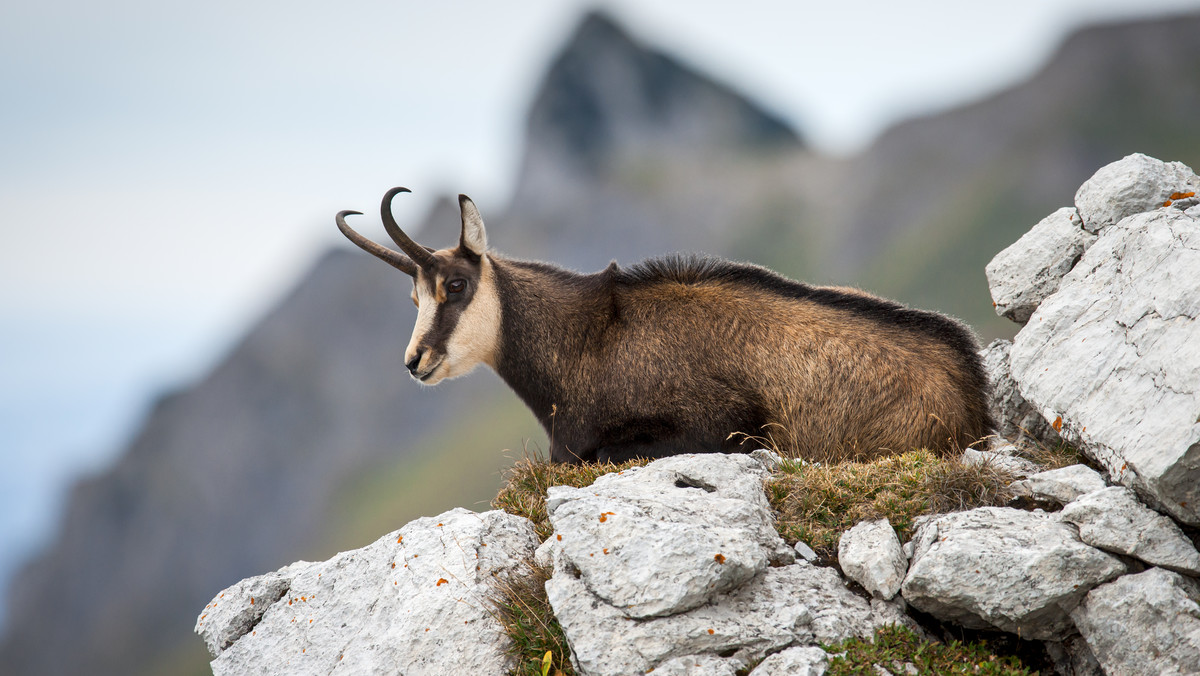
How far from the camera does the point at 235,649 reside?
34.3ft

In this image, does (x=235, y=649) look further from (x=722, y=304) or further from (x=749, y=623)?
(x=722, y=304)

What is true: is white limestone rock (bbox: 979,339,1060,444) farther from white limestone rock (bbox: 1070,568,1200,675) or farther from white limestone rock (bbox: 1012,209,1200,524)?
white limestone rock (bbox: 1070,568,1200,675)

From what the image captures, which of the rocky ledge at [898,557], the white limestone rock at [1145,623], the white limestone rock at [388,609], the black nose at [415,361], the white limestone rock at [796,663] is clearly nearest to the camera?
the white limestone rock at [1145,623]

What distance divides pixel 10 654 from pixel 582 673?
749 feet

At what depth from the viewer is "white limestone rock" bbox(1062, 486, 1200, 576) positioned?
311 inches

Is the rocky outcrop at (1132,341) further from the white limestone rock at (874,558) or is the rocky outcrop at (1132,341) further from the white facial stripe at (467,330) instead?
the white facial stripe at (467,330)

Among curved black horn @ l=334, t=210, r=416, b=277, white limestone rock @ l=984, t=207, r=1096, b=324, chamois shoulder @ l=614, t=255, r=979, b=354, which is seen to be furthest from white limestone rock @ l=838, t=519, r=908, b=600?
curved black horn @ l=334, t=210, r=416, b=277

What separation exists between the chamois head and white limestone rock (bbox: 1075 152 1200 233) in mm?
6993

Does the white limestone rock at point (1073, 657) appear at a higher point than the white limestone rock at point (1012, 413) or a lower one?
lower

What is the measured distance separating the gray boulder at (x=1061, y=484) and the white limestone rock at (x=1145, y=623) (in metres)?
0.95

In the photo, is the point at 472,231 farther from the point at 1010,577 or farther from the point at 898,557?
the point at 1010,577

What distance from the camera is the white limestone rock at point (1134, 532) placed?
791 cm

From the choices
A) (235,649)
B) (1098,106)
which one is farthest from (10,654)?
(1098,106)

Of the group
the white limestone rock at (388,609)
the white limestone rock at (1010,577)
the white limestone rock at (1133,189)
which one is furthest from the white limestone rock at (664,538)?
the white limestone rock at (1133,189)
